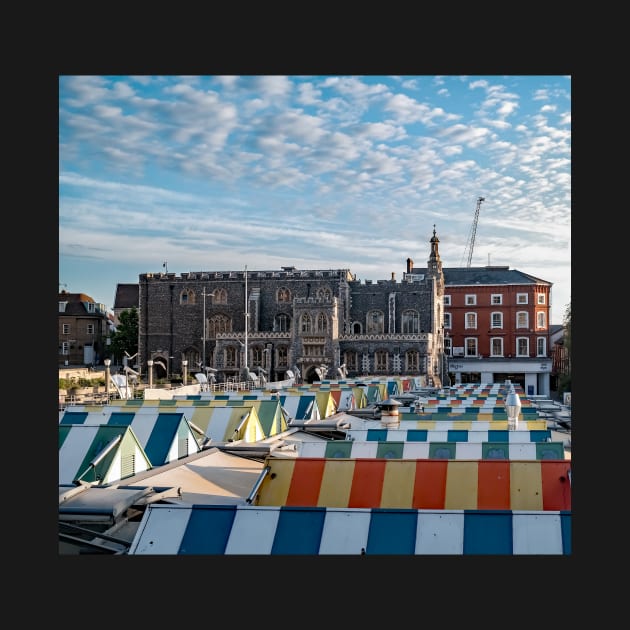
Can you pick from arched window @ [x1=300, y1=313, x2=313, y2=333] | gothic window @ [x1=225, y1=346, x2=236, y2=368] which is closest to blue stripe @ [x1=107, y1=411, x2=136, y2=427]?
arched window @ [x1=300, y1=313, x2=313, y2=333]

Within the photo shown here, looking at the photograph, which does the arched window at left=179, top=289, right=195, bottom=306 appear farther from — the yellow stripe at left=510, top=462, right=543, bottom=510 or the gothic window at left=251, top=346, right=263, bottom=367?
the yellow stripe at left=510, top=462, right=543, bottom=510

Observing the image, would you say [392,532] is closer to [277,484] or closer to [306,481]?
[306,481]

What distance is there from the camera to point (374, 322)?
5662 centimetres

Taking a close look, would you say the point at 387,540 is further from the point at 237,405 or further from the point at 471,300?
the point at 471,300

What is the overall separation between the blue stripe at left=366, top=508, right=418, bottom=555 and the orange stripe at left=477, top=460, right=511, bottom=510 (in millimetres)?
1971

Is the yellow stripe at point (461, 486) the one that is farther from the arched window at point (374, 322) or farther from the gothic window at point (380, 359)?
the arched window at point (374, 322)

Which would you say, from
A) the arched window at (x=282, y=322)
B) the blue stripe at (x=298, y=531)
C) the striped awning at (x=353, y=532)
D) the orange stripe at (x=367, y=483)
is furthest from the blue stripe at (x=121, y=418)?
the arched window at (x=282, y=322)

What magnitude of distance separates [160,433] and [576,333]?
302 inches

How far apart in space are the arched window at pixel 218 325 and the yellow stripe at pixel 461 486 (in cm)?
4951

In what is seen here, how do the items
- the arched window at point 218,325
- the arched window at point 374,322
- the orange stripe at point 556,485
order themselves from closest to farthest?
the orange stripe at point 556,485
the arched window at point 374,322
the arched window at point 218,325

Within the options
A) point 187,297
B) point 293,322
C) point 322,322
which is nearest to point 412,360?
point 322,322

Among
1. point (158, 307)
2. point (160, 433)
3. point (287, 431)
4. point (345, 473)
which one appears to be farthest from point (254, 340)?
point (345, 473)

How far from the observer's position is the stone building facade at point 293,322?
174ft

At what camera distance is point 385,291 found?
56750 millimetres
